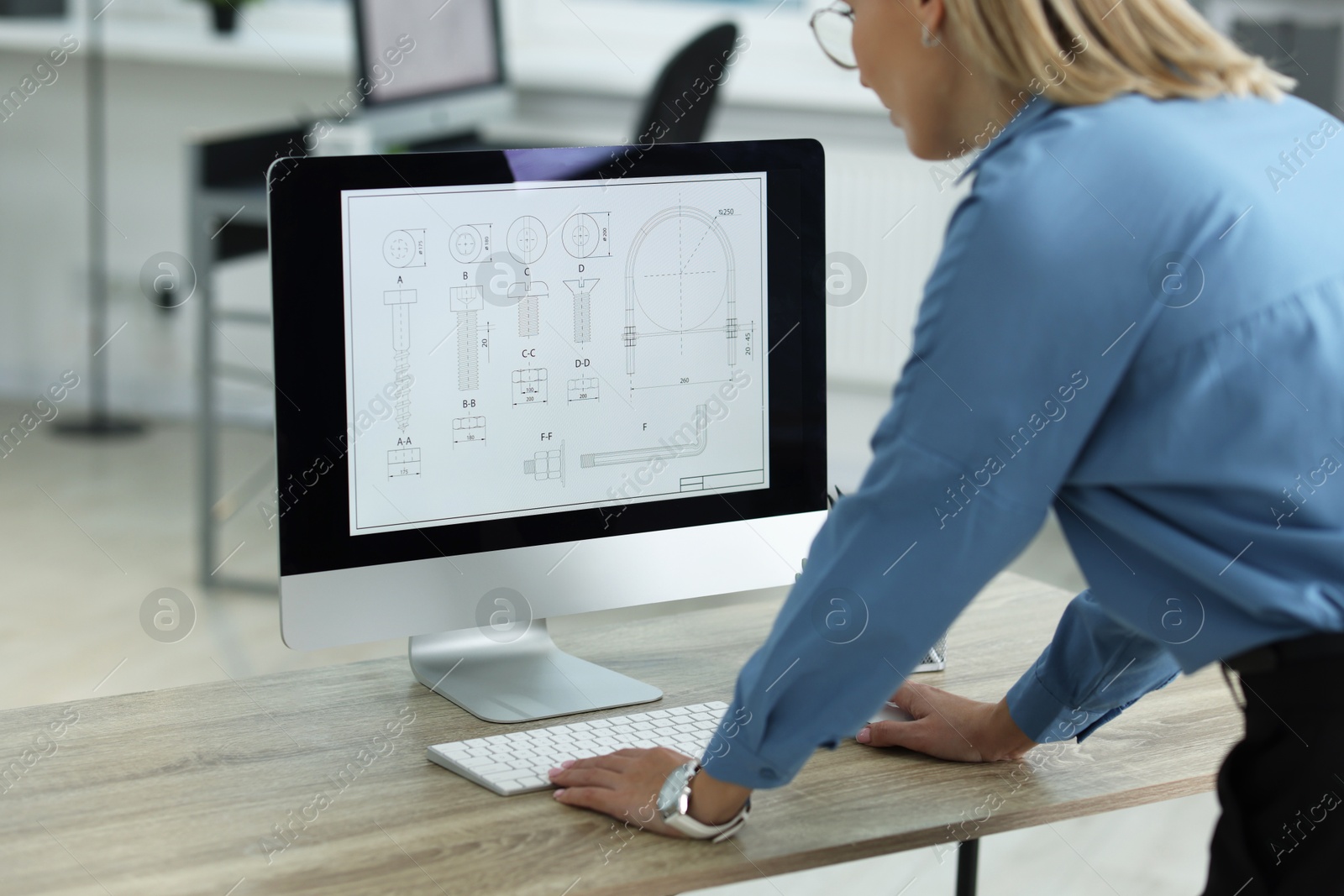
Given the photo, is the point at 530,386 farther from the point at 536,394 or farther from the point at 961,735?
the point at 961,735

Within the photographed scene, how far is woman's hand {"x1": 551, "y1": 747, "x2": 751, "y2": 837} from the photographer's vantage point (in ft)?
3.24

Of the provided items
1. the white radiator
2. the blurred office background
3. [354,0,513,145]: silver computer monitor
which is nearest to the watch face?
the blurred office background

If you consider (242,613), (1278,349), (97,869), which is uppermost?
(1278,349)

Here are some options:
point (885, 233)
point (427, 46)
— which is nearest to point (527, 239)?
point (427, 46)

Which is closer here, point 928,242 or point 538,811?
point 538,811

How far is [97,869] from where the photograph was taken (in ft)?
3.10

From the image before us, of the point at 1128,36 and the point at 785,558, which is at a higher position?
the point at 1128,36

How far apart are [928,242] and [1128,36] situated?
299 cm

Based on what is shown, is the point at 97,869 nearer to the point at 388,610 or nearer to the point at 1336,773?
the point at 388,610

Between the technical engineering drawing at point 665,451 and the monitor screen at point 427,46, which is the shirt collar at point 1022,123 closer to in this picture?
the technical engineering drawing at point 665,451

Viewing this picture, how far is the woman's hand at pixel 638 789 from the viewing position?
988 millimetres

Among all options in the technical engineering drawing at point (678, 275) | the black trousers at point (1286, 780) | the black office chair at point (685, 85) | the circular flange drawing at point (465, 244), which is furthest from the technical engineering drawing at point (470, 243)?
the black office chair at point (685, 85)

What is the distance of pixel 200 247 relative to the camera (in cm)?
299

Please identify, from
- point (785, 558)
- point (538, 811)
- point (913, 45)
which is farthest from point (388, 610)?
point (913, 45)
